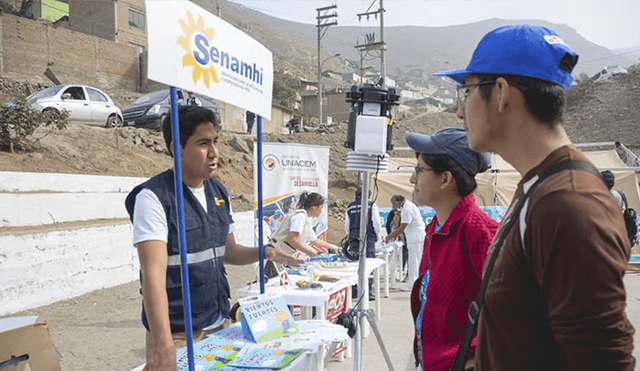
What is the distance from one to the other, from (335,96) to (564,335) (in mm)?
55174

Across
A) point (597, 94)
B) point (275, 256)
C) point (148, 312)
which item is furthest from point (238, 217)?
point (597, 94)

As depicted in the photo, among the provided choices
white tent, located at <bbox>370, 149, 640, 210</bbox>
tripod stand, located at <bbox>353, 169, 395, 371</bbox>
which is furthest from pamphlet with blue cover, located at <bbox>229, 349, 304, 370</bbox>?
white tent, located at <bbox>370, 149, 640, 210</bbox>

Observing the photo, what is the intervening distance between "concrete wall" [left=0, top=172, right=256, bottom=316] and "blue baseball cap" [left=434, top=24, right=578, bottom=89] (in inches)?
250

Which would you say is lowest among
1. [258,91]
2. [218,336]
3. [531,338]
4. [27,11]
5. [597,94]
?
[218,336]

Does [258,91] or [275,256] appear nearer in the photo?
[258,91]

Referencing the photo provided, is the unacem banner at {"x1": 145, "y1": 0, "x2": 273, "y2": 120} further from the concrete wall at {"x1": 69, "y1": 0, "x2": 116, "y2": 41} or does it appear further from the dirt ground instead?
the concrete wall at {"x1": 69, "y1": 0, "x2": 116, "y2": 41}

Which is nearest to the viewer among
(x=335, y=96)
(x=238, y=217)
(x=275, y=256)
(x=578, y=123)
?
(x=275, y=256)

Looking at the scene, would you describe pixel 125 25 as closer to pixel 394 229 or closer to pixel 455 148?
pixel 394 229

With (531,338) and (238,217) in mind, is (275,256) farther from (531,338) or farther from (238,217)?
(238,217)

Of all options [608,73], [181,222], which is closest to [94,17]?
[181,222]

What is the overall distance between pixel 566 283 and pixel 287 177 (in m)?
7.38

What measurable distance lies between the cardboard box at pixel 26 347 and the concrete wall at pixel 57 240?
4.23 metres

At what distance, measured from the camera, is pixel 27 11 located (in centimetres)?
3369

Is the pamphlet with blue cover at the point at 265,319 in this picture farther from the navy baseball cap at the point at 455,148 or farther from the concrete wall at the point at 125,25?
the concrete wall at the point at 125,25
